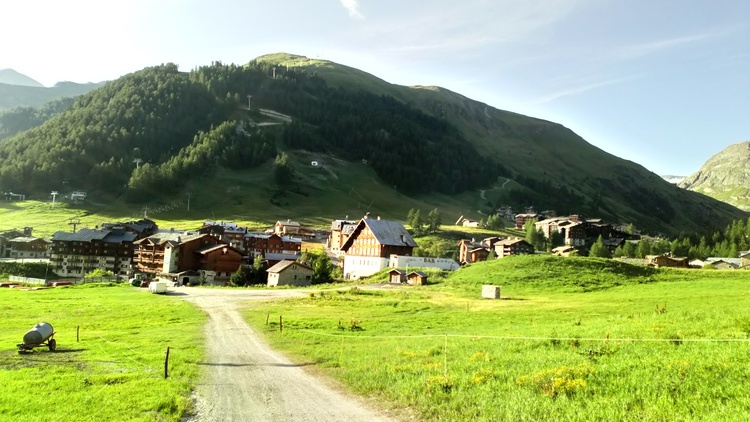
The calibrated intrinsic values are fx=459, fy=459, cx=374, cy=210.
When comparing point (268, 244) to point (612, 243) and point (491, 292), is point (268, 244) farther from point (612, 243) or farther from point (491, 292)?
point (612, 243)

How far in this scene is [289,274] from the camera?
3679 inches

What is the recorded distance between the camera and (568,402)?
1380 centimetres

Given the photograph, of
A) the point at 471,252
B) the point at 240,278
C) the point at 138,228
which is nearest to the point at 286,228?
the point at 138,228

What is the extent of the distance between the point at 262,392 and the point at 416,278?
6206 centimetres

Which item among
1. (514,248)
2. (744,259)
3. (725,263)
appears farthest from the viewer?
(514,248)

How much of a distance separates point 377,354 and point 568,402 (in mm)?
13441

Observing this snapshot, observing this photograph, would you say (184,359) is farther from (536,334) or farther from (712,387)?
(712,387)

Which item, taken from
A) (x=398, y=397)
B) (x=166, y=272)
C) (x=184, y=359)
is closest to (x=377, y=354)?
(x=398, y=397)

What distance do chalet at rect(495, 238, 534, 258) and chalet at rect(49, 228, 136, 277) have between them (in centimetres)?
11057

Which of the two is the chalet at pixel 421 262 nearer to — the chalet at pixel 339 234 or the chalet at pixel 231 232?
the chalet at pixel 339 234

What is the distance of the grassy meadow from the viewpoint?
13.4m

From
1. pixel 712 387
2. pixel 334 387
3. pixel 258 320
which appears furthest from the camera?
pixel 258 320

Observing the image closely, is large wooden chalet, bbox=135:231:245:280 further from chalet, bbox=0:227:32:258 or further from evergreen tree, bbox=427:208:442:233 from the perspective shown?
evergreen tree, bbox=427:208:442:233

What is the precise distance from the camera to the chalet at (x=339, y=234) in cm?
14650
